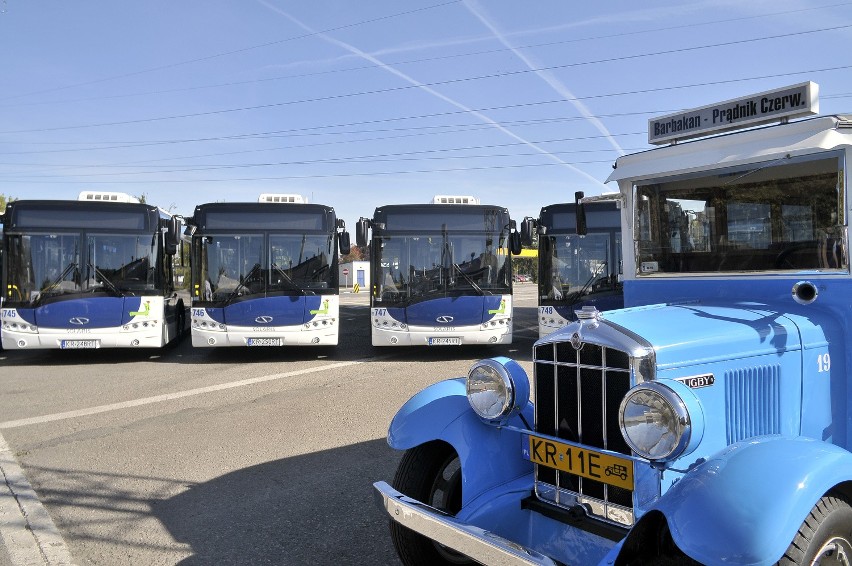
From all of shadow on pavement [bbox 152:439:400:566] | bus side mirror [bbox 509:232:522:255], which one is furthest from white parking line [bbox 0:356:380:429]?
bus side mirror [bbox 509:232:522:255]

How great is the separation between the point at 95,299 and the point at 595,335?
428 inches

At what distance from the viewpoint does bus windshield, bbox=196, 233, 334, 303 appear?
1179cm

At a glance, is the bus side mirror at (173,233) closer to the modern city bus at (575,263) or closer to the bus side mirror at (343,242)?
the bus side mirror at (343,242)

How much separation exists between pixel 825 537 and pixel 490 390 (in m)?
1.59

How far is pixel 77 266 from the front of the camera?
11.6 meters

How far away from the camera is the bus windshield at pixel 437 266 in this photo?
12234 mm

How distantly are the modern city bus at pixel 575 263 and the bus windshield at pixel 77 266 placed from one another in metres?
7.38

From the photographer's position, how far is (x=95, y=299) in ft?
38.0

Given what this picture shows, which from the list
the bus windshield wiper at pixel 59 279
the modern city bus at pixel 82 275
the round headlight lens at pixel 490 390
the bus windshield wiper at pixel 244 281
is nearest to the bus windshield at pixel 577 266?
the bus windshield wiper at pixel 244 281

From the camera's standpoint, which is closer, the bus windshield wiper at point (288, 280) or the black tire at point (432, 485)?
the black tire at point (432, 485)

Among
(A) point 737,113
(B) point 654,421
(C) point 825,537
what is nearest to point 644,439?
(B) point 654,421

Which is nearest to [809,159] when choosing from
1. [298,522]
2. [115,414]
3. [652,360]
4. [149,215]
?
[652,360]

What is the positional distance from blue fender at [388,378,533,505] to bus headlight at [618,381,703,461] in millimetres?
852

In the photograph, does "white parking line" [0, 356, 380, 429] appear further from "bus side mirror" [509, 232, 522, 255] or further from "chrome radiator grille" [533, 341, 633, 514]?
"chrome radiator grille" [533, 341, 633, 514]
